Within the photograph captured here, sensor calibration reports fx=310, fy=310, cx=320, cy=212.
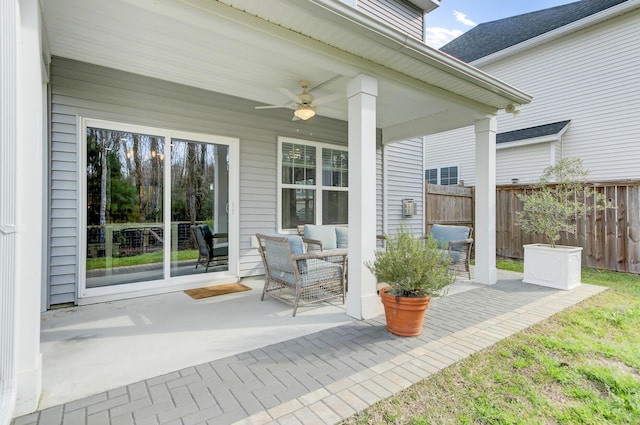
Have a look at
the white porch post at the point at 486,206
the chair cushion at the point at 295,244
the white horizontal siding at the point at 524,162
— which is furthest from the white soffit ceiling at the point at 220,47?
the white horizontal siding at the point at 524,162

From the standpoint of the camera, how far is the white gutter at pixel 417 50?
8.91ft

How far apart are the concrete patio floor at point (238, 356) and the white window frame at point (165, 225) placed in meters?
0.20

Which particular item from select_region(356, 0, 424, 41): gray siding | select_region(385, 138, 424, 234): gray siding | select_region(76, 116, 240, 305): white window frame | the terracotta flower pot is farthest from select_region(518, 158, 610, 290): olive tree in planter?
select_region(76, 116, 240, 305): white window frame

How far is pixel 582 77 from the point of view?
8.34m

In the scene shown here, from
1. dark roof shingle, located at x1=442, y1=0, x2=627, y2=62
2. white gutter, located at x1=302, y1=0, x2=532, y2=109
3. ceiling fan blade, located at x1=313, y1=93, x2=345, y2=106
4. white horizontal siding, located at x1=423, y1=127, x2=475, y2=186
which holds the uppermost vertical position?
dark roof shingle, located at x1=442, y1=0, x2=627, y2=62

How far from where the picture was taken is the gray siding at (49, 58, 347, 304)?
3.63m

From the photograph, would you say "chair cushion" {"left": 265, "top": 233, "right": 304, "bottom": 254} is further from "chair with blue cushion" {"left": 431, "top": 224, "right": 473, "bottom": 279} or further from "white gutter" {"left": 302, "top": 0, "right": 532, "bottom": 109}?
"chair with blue cushion" {"left": 431, "top": 224, "right": 473, "bottom": 279}

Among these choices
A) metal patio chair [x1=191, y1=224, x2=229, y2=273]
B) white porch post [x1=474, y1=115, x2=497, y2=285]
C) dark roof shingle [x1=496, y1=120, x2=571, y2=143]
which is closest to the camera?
metal patio chair [x1=191, y1=224, x2=229, y2=273]

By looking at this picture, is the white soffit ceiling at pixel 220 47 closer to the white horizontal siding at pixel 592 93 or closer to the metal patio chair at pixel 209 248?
the metal patio chair at pixel 209 248

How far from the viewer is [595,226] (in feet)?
20.3

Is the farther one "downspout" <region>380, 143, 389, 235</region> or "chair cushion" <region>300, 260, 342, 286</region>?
"downspout" <region>380, 143, 389, 235</region>

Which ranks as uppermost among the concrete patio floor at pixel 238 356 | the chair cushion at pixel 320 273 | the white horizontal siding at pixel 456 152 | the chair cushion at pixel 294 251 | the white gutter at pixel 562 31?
the white gutter at pixel 562 31

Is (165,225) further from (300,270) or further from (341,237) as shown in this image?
(341,237)

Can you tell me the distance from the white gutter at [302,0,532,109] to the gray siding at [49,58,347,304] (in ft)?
8.56
